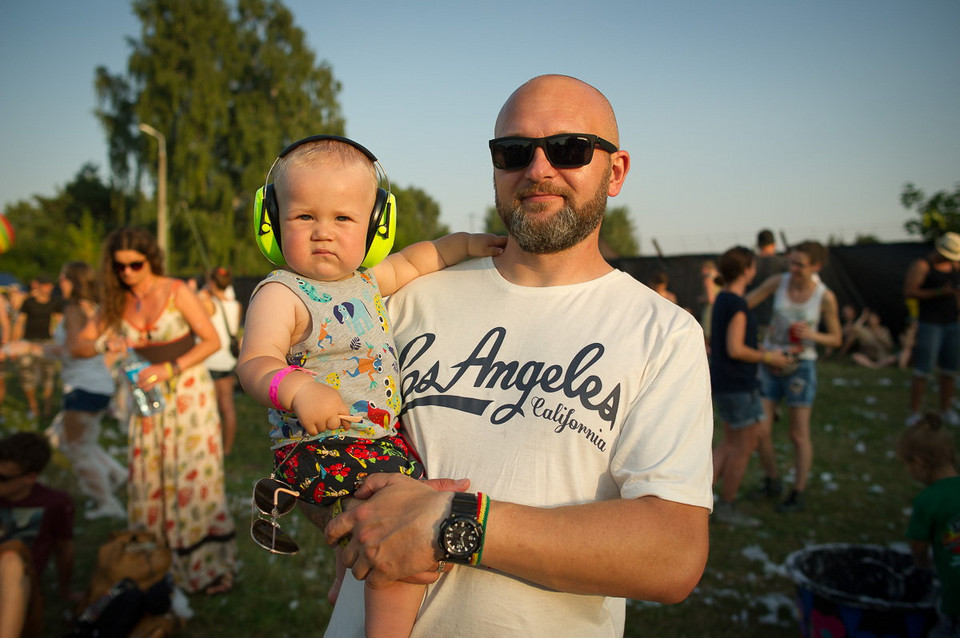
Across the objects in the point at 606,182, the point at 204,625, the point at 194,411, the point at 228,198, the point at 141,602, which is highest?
the point at 228,198

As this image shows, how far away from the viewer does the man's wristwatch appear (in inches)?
55.9

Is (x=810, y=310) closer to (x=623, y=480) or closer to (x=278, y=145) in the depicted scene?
(x=623, y=480)

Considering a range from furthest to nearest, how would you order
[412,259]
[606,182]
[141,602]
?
[141,602] < [412,259] < [606,182]

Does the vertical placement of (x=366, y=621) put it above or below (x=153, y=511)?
above

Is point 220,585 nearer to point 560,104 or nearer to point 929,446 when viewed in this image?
point 560,104

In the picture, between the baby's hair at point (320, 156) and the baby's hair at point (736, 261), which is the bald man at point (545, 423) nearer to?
the baby's hair at point (320, 156)

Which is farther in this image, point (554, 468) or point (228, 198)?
point (228, 198)

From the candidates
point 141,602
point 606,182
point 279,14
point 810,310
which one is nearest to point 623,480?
point 606,182

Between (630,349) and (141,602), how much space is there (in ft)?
13.2

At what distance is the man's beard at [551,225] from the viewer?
1.94 m

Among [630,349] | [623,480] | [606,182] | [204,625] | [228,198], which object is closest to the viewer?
[623,480]

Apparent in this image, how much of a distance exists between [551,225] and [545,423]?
628mm

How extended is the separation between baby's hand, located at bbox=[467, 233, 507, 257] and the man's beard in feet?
0.71

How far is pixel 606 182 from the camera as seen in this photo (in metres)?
2.05
